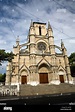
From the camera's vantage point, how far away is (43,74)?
2875cm

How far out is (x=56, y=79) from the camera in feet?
89.2

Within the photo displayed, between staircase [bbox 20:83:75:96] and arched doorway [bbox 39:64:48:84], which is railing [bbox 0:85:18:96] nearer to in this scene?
staircase [bbox 20:83:75:96]

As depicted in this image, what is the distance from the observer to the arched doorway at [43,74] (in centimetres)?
2818

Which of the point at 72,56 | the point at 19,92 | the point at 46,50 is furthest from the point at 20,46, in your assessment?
the point at 72,56

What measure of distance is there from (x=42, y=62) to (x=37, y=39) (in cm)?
692

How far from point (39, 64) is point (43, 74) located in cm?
292

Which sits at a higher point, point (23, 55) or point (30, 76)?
point (23, 55)

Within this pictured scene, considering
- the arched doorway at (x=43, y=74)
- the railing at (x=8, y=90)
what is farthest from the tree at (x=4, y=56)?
the arched doorway at (x=43, y=74)

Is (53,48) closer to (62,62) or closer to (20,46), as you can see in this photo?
(62,62)

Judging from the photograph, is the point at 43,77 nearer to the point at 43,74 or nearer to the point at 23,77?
the point at 43,74

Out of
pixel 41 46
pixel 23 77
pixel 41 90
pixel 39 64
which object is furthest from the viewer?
pixel 41 46

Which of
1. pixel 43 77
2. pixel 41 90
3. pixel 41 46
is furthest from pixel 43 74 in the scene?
pixel 41 46

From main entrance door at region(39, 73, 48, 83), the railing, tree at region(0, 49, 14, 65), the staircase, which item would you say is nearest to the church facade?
main entrance door at region(39, 73, 48, 83)

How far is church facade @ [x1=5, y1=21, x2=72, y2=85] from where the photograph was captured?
26547mm
